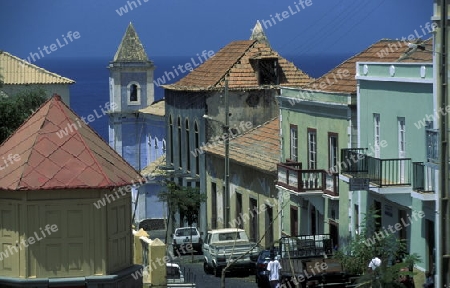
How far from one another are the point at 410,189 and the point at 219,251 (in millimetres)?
9837

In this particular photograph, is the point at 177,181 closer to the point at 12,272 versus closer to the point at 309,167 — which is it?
the point at 309,167

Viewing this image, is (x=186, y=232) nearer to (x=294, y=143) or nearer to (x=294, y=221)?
(x=294, y=221)

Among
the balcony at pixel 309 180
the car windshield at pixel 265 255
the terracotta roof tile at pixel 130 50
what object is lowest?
the car windshield at pixel 265 255

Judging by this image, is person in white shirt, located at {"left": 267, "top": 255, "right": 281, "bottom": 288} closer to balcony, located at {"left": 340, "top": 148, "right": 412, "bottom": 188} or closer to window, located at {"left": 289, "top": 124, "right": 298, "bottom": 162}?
balcony, located at {"left": 340, "top": 148, "right": 412, "bottom": 188}

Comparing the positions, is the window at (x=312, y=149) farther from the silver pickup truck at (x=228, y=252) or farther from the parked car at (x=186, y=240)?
the parked car at (x=186, y=240)

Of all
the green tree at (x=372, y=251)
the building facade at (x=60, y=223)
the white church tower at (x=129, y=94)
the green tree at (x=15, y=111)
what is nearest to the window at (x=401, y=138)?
the green tree at (x=372, y=251)

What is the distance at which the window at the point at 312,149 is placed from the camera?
41250mm

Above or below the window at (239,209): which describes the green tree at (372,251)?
above

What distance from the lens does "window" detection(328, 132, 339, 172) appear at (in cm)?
3906

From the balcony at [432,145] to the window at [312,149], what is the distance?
11989 millimetres

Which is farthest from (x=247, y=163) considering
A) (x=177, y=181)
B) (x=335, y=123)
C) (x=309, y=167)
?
(x=177, y=181)

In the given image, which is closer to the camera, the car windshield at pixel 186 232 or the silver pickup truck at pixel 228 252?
the silver pickup truck at pixel 228 252

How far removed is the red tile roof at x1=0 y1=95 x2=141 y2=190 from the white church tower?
7164cm

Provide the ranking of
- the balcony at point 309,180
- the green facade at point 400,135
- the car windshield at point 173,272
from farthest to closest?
the balcony at point 309,180 → the green facade at point 400,135 → the car windshield at point 173,272
